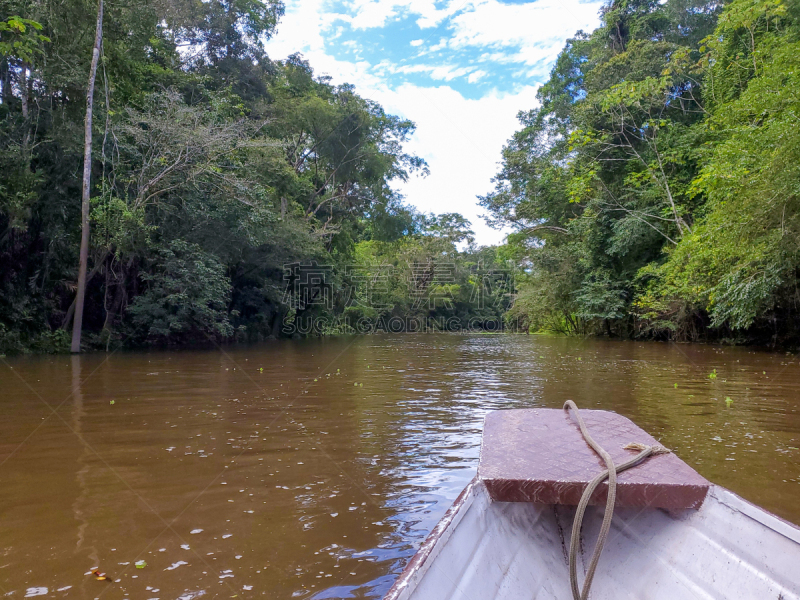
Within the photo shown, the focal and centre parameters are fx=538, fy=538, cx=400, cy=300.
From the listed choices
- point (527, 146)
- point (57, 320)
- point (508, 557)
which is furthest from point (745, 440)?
point (527, 146)

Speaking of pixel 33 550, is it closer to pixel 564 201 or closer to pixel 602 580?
pixel 602 580

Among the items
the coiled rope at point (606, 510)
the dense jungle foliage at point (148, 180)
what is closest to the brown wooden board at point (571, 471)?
the coiled rope at point (606, 510)

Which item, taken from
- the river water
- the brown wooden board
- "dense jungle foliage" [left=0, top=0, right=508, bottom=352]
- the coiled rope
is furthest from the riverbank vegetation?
the coiled rope

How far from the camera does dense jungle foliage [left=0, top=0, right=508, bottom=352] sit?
12.8 metres

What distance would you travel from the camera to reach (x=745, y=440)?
447 centimetres

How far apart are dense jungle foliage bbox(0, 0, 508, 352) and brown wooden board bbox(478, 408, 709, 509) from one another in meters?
Answer: 9.76

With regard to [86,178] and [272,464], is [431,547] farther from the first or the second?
[86,178]

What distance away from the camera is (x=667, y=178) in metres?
17.4

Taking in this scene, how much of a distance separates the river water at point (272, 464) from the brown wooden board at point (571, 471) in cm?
63

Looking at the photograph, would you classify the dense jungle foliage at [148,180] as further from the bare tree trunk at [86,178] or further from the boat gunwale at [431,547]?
the boat gunwale at [431,547]

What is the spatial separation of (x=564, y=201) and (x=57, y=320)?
18.9 m

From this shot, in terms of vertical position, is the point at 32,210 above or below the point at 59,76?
below

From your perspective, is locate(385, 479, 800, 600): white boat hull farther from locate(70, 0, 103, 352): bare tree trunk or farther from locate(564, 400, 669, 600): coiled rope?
locate(70, 0, 103, 352): bare tree trunk

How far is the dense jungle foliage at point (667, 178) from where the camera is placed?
9.97 m
